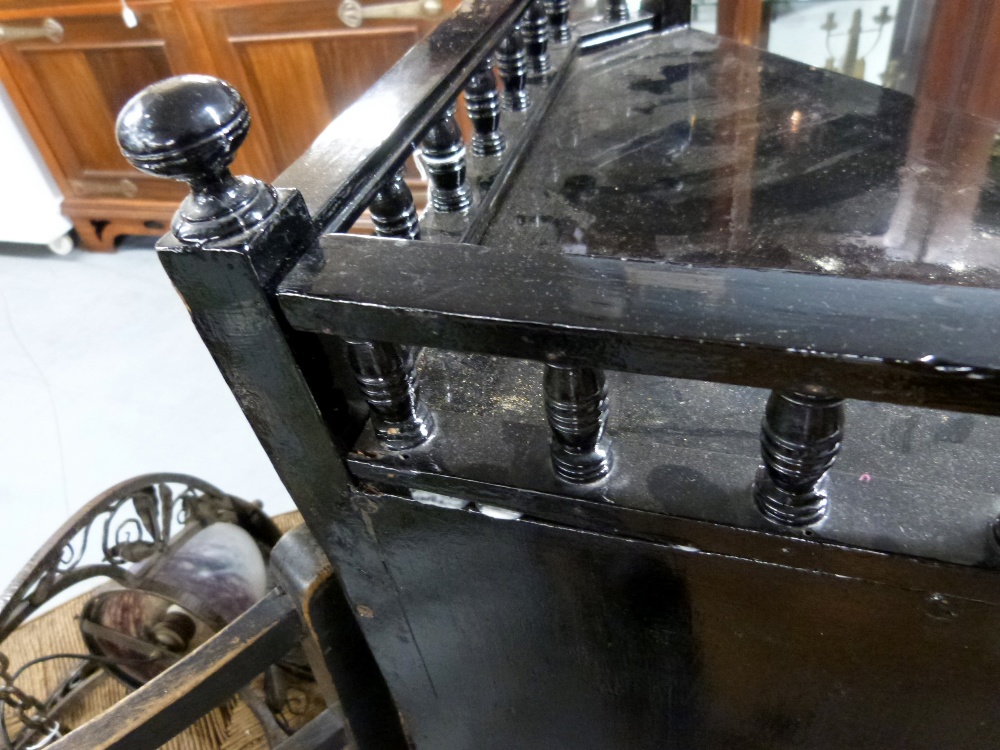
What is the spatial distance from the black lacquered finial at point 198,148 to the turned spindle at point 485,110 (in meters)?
0.36

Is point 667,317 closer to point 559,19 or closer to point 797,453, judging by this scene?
point 797,453

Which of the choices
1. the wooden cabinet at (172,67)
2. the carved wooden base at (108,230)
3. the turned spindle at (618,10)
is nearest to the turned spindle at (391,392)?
the turned spindle at (618,10)

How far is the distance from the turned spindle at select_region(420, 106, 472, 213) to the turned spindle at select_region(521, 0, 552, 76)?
12.9 inches

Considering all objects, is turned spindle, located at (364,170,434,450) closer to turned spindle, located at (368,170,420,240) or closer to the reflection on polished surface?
turned spindle, located at (368,170,420,240)

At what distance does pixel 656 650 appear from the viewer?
597mm

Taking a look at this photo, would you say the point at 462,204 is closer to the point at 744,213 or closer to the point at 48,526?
the point at 744,213

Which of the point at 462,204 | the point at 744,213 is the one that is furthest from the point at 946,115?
the point at 462,204

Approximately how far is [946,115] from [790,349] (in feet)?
2.50

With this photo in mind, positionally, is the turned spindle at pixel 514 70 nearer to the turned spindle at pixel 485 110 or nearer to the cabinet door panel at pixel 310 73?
the turned spindle at pixel 485 110

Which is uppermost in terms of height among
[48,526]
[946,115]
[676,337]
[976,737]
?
[676,337]

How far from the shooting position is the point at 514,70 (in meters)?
0.92

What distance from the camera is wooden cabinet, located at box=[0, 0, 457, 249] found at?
1809 mm

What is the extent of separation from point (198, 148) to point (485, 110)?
0.47 m

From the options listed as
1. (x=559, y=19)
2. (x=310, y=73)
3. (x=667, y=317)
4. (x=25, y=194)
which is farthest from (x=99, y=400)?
(x=667, y=317)
